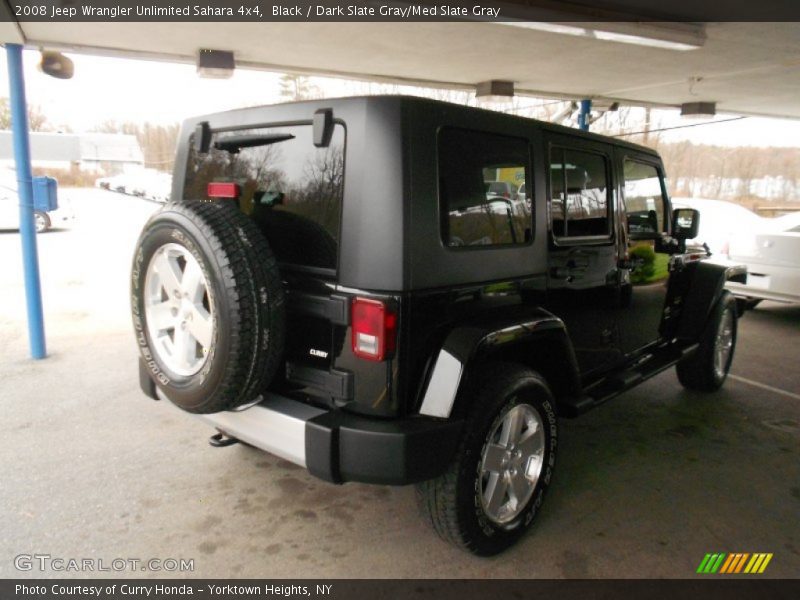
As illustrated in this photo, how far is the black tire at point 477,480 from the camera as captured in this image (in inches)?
93.5

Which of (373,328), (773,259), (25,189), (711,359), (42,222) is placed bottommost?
(711,359)

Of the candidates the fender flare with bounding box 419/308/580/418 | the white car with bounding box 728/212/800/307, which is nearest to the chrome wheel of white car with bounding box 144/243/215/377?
the fender flare with bounding box 419/308/580/418

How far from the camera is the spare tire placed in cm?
216

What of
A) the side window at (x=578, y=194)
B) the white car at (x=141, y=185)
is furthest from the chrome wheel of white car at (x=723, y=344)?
the white car at (x=141, y=185)

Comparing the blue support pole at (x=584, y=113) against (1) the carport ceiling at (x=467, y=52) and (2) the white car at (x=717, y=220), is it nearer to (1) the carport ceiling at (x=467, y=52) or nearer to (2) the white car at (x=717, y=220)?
(1) the carport ceiling at (x=467, y=52)

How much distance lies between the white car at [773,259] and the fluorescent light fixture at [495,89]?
363cm

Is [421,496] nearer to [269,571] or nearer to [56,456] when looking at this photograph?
[269,571]

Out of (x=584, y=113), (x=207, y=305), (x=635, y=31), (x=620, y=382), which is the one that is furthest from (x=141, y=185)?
(x=620, y=382)

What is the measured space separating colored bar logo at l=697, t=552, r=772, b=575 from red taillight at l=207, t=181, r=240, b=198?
8.85 ft

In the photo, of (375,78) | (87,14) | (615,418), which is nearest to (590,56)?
(375,78)

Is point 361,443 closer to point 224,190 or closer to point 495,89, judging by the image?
point 224,190

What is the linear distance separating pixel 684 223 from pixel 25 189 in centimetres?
544

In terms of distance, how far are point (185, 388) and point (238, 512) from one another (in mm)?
950

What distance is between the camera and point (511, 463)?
266cm
